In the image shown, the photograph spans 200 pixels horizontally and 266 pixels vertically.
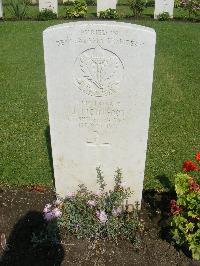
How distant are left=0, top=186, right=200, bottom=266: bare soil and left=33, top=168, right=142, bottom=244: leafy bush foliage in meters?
0.10

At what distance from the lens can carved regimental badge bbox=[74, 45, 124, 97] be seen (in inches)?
144

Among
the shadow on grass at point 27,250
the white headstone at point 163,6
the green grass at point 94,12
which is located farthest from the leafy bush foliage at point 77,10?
the shadow on grass at point 27,250

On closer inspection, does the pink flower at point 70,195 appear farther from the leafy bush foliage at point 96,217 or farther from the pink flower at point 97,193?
the pink flower at point 97,193

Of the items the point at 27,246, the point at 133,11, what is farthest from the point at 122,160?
the point at 133,11

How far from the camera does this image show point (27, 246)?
4.10 m

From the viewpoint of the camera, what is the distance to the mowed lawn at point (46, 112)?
18.5 feet

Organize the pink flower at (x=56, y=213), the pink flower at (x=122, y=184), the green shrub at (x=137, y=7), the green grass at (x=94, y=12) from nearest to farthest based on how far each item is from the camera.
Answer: the pink flower at (x=56, y=213)
the pink flower at (x=122, y=184)
the green shrub at (x=137, y=7)
the green grass at (x=94, y=12)

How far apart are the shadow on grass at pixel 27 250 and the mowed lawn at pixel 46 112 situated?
3.19ft

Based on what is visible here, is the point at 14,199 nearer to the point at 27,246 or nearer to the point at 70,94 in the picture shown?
the point at 27,246

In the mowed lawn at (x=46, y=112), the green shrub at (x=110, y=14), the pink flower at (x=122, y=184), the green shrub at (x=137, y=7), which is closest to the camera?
the pink flower at (x=122, y=184)

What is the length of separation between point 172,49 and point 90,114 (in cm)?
809

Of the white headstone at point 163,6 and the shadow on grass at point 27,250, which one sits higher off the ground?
the white headstone at point 163,6

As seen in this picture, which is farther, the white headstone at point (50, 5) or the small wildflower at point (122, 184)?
the white headstone at point (50, 5)

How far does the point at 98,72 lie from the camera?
3740 mm
